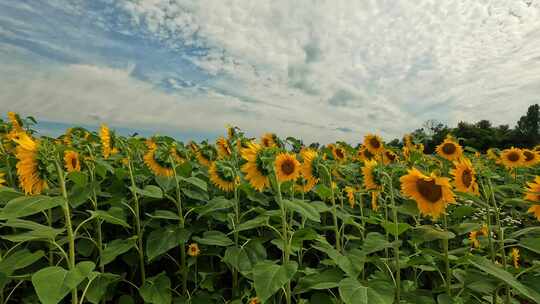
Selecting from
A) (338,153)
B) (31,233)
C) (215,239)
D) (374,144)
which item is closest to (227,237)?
(215,239)

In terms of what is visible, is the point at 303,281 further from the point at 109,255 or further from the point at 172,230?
the point at 109,255

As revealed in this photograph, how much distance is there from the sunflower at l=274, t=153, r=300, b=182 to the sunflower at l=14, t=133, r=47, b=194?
1.63 meters

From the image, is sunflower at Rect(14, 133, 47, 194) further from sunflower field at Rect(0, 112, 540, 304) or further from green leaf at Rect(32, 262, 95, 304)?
green leaf at Rect(32, 262, 95, 304)

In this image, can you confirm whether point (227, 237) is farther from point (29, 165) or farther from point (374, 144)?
point (374, 144)

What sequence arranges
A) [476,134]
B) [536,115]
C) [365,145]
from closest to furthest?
[365,145]
[476,134]
[536,115]

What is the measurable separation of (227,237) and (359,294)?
3.72ft

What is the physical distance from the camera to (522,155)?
19.6 ft

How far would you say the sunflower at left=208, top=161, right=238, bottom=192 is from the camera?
292 cm

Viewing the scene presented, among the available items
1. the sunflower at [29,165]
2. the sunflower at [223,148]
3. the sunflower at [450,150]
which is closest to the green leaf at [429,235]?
the sunflower at [29,165]

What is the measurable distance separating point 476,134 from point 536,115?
42040 millimetres

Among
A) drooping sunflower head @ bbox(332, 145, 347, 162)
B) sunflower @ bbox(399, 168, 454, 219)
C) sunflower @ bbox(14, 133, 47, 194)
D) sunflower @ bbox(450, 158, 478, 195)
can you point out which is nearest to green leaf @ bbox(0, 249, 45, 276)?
sunflower @ bbox(14, 133, 47, 194)

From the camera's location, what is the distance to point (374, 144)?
220 inches

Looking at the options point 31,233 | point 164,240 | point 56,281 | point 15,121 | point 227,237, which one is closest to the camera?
point 56,281

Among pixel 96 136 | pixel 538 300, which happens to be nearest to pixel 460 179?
pixel 538 300
